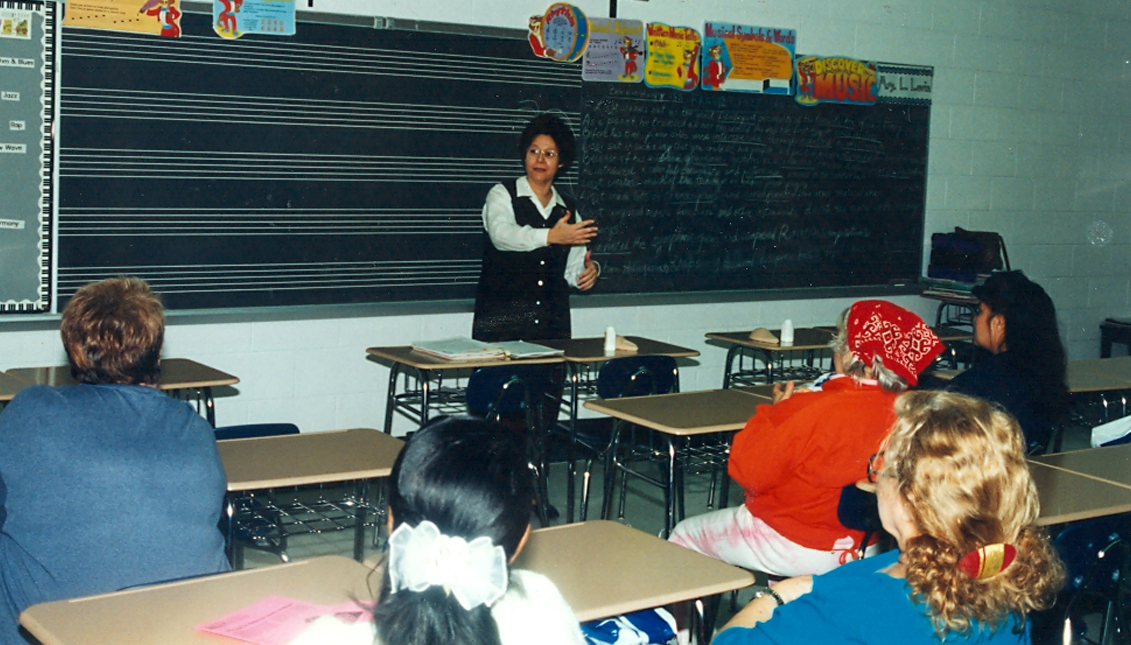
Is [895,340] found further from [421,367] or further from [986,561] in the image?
[421,367]

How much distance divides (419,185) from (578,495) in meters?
1.52

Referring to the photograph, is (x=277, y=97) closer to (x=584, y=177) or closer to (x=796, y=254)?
(x=584, y=177)

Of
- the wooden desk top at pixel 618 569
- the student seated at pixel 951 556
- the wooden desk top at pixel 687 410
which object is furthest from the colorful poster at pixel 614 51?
the student seated at pixel 951 556

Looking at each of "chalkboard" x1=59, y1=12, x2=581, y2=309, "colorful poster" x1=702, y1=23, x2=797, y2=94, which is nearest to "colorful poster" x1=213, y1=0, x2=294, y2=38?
"chalkboard" x1=59, y1=12, x2=581, y2=309

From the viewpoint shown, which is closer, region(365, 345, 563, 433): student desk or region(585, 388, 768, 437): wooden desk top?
region(585, 388, 768, 437): wooden desk top

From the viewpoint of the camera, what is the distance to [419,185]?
16.1 feet

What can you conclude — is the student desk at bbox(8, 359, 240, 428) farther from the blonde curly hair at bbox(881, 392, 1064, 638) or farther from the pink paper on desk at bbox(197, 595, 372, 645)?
the blonde curly hair at bbox(881, 392, 1064, 638)

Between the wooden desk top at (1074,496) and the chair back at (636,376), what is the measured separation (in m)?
1.56

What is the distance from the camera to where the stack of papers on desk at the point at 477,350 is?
4207mm

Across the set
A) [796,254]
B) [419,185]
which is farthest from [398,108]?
[796,254]

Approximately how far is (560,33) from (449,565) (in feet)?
14.1

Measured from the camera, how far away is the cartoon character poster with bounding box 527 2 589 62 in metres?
5.13

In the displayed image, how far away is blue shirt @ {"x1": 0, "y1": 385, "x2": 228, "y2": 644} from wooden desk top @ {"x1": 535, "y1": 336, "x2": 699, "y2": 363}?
7.77 ft

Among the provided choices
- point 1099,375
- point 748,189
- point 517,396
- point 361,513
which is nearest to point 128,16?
point 517,396
